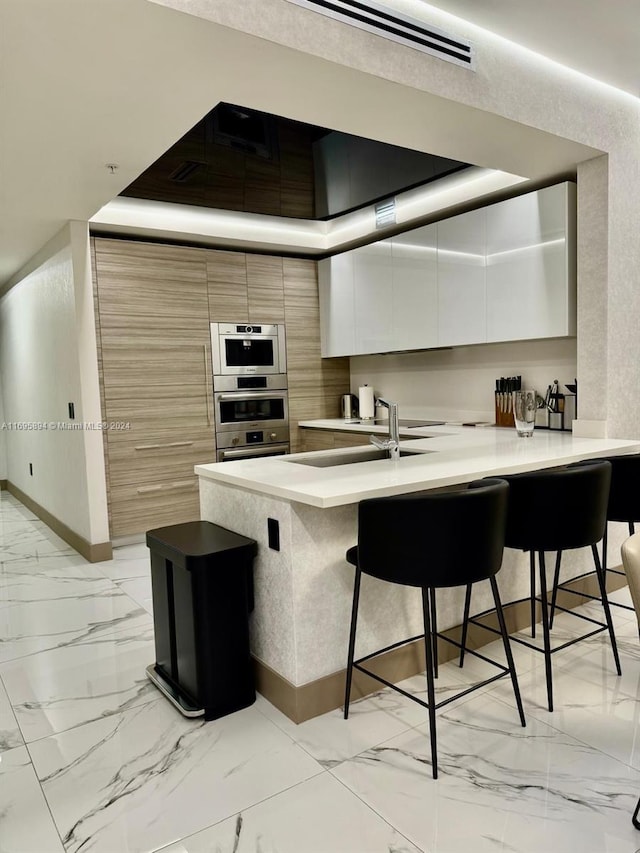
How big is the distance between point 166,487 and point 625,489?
3341 mm

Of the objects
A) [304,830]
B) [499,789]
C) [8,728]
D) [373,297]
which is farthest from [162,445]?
[499,789]

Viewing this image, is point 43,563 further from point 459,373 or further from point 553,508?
point 553,508

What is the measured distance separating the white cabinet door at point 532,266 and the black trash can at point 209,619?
7.76 feet

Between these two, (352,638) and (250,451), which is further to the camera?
(250,451)

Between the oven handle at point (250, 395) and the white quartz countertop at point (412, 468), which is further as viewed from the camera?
the oven handle at point (250, 395)

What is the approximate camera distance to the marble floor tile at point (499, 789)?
1662mm

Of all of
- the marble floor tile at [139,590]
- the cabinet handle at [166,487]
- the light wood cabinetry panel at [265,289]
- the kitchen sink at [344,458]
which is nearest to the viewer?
the kitchen sink at [344,458]

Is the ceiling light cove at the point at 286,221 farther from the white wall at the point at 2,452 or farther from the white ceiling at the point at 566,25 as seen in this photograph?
the white wall at the point at 2,452

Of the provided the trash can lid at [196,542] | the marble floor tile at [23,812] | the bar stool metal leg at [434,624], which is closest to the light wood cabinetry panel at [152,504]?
the trash can lid at [196,542]

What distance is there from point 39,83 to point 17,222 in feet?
7.09

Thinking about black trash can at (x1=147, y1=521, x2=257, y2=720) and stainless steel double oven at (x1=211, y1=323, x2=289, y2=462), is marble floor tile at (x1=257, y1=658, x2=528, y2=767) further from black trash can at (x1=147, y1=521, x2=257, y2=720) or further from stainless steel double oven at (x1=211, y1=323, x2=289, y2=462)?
stainless steel double oven at (x1=211, y1=323, x2=289, y2=462)

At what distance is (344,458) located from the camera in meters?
3.16

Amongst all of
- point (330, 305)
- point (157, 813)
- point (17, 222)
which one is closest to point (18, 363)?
point (17, 222)

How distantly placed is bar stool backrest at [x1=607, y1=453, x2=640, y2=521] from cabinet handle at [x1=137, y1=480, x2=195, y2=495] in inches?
127
